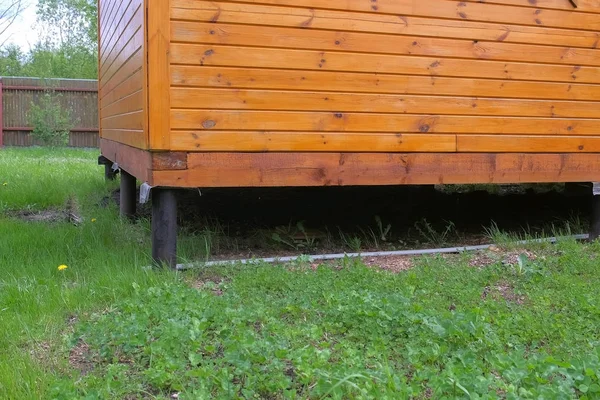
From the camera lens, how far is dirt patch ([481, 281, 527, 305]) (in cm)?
405

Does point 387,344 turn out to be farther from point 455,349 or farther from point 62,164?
point 62,164

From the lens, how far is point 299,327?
11.0ft

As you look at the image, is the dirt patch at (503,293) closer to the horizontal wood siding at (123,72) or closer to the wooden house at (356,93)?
the wooden house at (356,93)

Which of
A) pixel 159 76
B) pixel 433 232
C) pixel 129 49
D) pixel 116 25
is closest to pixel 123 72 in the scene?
pixel 129 49

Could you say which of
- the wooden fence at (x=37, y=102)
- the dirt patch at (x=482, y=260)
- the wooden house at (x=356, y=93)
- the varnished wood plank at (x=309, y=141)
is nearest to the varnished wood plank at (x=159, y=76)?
the wooden house at (x=356, y=93)

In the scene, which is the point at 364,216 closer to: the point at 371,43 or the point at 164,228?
the point at 371,43

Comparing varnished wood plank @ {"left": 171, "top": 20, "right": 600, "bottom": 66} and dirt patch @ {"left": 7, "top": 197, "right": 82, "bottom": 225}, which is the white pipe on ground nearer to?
varnished wood plank @ {"left": 171, "top": 20, "right": 600, "bottom": 66}

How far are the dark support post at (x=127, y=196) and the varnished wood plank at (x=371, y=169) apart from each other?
2696 millimetres

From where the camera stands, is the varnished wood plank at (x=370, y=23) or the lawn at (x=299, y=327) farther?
the varnished wood plank at (x=370, y=23)

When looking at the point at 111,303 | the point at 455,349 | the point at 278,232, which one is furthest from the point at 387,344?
the point at 278,232

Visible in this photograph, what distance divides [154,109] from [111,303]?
1307 mm

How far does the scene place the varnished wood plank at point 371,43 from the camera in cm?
448

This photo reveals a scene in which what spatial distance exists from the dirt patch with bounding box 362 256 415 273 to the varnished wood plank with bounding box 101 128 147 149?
184 cm

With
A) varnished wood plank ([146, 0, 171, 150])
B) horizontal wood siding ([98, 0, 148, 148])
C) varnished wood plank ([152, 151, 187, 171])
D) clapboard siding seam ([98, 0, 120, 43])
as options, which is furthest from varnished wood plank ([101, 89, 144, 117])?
clapboard siding seam ([98, 0, 120, 43])
